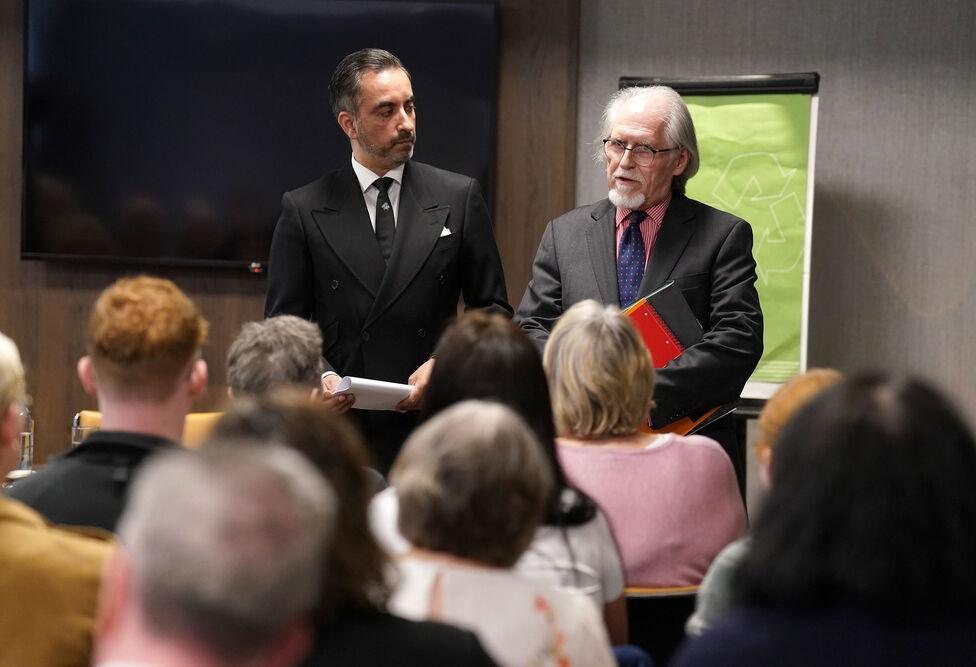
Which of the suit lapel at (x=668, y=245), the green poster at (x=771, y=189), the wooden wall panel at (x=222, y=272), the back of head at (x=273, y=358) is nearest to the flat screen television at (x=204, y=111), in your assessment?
the wooden wall panel at (x=222, y=272)

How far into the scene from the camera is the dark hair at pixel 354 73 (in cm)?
369

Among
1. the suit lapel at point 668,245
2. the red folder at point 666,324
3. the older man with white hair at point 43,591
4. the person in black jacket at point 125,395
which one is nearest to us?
the older man with white hair at point 43,591

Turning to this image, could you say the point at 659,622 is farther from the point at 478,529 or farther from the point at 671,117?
the point at 671,117

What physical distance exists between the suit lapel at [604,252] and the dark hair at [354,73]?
785mm

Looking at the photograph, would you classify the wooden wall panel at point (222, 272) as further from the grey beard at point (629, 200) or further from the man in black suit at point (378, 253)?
the grey beard at point (629, 200)

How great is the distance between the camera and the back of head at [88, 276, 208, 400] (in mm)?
2094

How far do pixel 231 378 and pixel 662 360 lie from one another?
1.19 metres

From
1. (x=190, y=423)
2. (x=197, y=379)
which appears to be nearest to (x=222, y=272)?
(x=190, y=423)

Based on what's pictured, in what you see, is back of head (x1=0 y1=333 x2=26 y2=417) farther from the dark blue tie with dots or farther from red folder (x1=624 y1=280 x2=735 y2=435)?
the dark blue tie with dots

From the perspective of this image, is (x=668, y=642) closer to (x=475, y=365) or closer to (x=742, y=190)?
(x=475, y=365)

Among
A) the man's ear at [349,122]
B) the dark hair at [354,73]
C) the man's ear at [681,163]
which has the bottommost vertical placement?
the man's ear at [681,163]

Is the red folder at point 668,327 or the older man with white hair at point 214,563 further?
the red folder at point 668,327

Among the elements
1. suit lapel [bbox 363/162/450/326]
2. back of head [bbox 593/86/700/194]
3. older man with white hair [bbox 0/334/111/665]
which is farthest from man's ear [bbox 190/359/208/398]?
back of head [bbox 593/86/700/194]

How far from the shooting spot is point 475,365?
2037 mm
